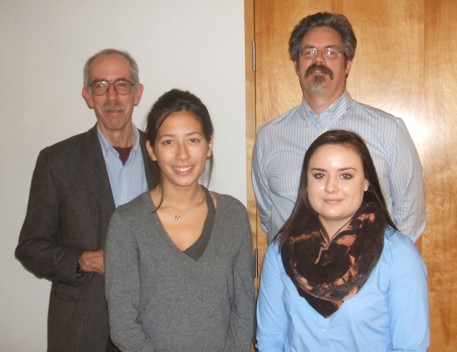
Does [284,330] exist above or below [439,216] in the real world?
below

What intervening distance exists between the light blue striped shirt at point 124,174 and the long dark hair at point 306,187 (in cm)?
72

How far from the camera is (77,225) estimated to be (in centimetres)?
192

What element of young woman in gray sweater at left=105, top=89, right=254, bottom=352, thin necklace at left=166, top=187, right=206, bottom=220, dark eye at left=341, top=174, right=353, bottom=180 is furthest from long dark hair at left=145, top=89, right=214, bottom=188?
dark eye at left=341, top=174, right=353, bottom=180

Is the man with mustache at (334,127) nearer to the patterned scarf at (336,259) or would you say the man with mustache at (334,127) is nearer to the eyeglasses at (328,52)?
the eyeglasses at (328,52)

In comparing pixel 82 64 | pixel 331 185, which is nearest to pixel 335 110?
pixel 331 185

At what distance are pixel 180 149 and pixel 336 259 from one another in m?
0.63

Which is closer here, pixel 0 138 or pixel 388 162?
pixel 388 162

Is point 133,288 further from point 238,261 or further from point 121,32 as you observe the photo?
point 121,32

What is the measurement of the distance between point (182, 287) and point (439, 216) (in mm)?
1628

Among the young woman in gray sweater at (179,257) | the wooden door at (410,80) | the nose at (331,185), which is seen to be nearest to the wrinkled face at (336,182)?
the nose at (331,185)

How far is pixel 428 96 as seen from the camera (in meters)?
2.44

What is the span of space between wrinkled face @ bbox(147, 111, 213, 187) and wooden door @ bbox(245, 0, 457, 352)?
1.00 m

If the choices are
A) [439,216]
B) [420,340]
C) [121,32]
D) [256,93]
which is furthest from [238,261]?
[121,32]

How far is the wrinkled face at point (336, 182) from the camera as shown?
4.69 ft
